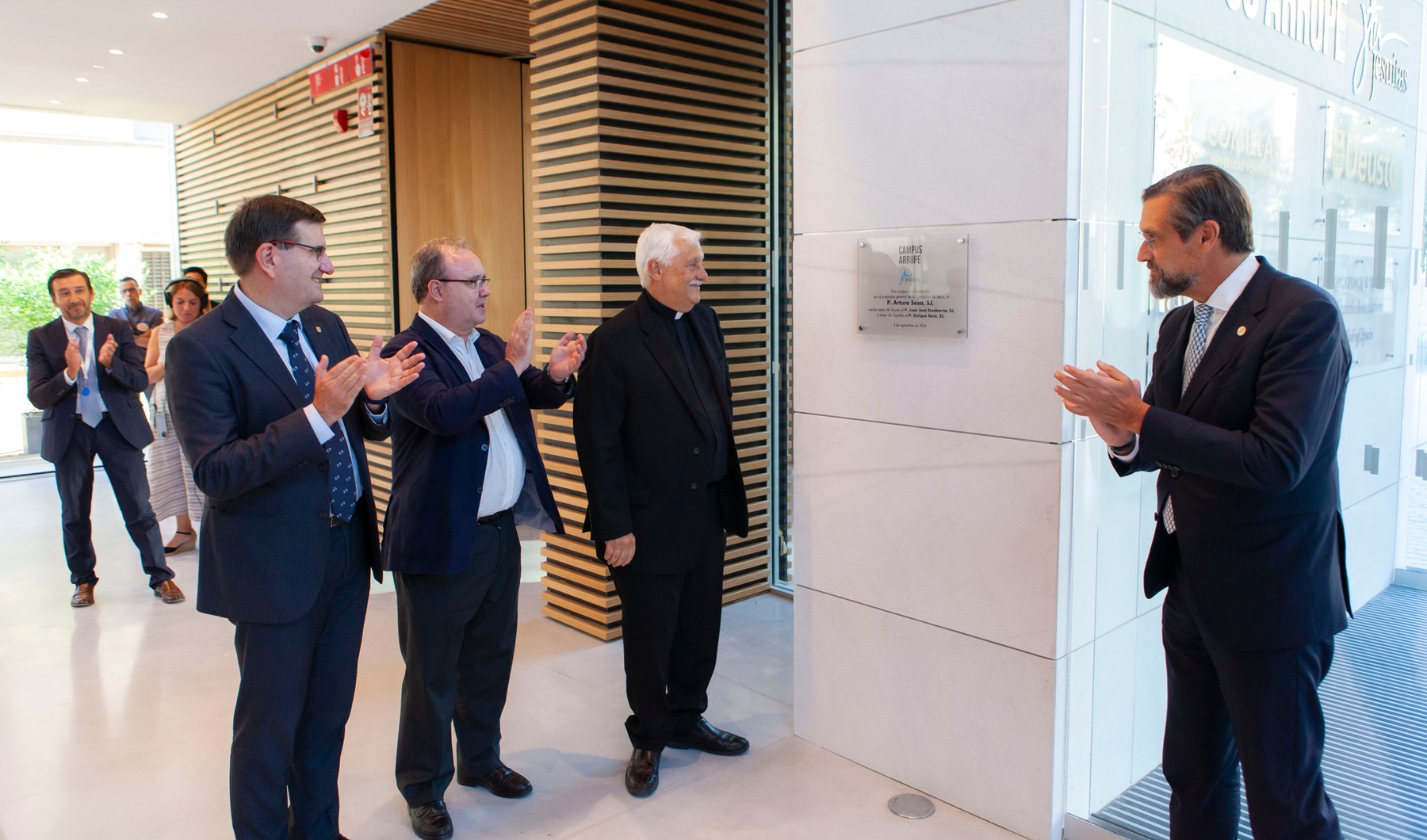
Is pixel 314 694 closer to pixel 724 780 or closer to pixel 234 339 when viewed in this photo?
pixel 234 339

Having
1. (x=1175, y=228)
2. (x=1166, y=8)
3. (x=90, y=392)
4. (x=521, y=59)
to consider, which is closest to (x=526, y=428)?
(x=1175, y=228)

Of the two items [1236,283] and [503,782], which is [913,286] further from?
[503,782]

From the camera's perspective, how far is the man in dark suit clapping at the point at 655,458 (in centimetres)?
346

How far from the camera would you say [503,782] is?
3.55 metres

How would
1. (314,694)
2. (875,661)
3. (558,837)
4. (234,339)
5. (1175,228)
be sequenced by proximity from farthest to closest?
(875,661), (558,837), (314,694), (234,339), (1175,228)

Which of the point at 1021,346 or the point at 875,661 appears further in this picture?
the point at 875,661

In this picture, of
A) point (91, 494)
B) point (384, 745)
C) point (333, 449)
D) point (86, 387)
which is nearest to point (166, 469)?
point (91, 494)

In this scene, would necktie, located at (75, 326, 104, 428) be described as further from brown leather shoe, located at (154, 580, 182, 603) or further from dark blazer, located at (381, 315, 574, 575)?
dark blazer, located at (381, 315, 574, 575)

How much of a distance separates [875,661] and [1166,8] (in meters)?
2.38

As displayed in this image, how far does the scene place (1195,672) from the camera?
98.0 inches

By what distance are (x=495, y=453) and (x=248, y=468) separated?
2.98 feet

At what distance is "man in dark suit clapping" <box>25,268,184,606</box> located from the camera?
18.9ft

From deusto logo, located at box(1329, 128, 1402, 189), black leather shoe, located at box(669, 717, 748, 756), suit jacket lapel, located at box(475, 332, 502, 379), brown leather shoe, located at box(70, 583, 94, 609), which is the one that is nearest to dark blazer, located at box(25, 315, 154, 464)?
brown leather shoe, located at box(70, 583, 94, 609)

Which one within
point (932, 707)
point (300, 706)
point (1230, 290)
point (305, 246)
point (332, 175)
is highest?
point (332, 175)
